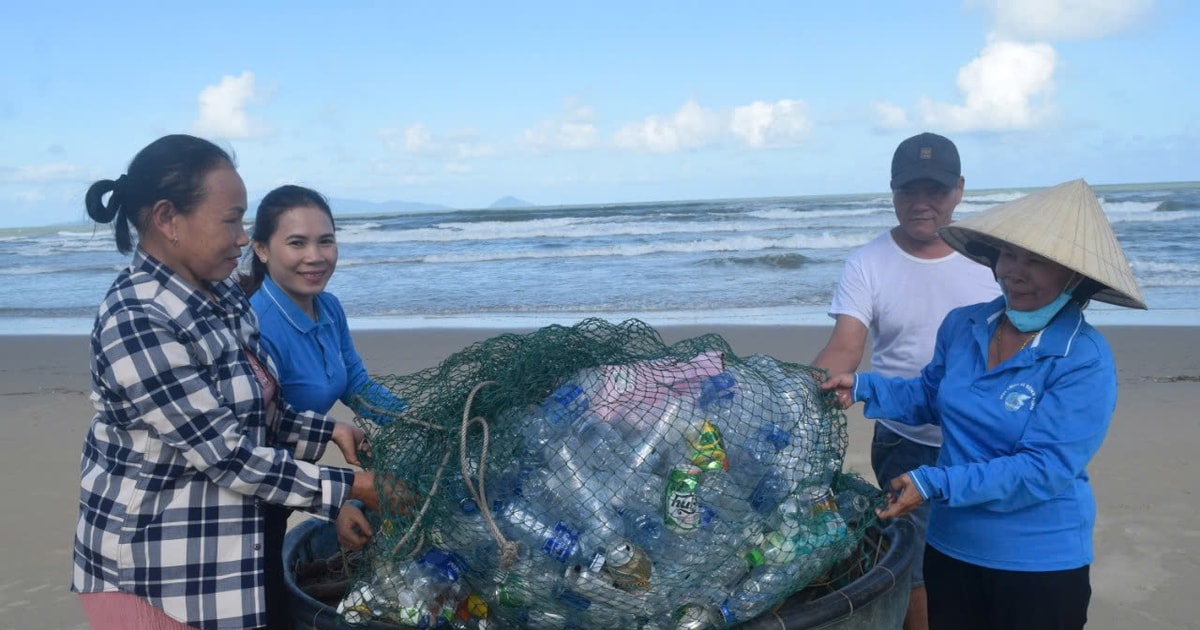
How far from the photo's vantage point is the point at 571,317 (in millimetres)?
12047

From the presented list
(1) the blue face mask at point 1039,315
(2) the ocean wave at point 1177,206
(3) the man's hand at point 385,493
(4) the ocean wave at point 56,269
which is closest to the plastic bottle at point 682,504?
(3) the man's hand at point 385,493

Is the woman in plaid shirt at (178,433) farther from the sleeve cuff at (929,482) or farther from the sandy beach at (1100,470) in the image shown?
the sandy beach at (1100,470)

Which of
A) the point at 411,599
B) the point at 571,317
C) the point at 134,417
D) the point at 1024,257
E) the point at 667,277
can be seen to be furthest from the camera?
the point at 667,277

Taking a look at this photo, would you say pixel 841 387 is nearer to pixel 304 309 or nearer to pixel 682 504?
pixel 682 504

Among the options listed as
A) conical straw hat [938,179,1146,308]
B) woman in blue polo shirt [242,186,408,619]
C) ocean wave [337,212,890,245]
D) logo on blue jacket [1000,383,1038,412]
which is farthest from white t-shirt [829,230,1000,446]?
ocean wave [337,212,890,245]

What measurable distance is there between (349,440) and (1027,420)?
171cm

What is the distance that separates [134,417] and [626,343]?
118cm

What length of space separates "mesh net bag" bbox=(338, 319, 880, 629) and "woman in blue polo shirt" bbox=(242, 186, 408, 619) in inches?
16.5

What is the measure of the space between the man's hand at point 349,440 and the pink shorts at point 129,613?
576 millimetres

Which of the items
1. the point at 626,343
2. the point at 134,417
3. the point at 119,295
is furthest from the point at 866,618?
the point at 119,295

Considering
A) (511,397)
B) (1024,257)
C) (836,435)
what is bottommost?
(836,435)

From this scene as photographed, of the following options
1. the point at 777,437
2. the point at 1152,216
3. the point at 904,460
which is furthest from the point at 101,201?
the point at 1152,216

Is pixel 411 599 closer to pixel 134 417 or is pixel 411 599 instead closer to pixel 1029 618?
pixel 134 417

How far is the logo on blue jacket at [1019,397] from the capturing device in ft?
7.64
